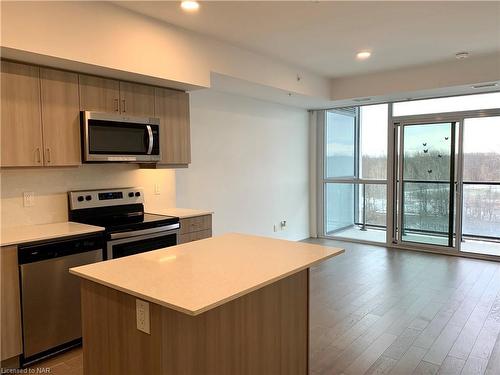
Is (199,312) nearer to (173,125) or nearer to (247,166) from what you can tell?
Result: (173,125)

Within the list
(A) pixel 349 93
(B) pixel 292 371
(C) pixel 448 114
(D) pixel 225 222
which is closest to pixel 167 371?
(B) pixel 292 371

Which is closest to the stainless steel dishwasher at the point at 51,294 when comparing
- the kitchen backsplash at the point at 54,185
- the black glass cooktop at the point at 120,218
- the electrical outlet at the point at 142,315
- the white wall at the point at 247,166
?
the black glass cooktop at the point at 120,218

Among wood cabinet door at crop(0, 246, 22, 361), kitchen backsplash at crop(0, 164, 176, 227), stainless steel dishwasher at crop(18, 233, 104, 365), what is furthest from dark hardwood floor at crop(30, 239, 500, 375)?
kitchen backsplash at crop(0, 164, 176, 227)

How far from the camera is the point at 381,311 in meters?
3.54

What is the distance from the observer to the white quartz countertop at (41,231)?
2560 mm

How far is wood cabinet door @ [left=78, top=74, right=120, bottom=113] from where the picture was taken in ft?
10.1

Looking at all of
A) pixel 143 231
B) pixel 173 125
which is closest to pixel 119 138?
pixel 173 125

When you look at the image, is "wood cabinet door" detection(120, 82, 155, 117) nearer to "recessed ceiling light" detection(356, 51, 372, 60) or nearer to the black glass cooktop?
the black glass cooktop

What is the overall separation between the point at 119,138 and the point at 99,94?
0.40 metres

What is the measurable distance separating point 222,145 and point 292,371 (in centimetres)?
334

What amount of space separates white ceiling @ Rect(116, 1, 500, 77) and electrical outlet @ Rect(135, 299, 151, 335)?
238 centimetres

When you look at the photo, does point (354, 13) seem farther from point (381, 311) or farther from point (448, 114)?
point (448, 114)

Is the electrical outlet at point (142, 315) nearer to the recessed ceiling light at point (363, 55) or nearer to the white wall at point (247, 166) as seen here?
the white wall at point (247, 166)

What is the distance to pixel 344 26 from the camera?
11.4 ft
